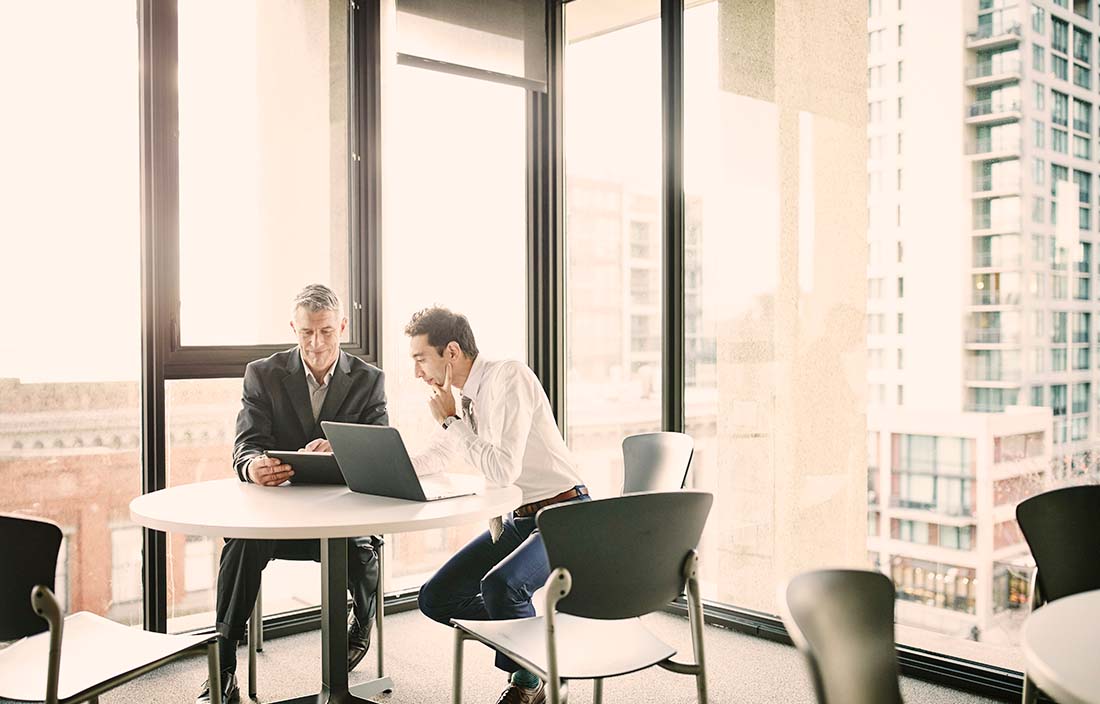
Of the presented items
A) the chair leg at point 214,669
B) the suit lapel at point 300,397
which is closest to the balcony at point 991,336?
the suit lapel at point 300,397

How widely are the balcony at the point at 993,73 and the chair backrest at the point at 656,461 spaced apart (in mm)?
1628

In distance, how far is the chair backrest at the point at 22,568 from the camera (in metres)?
2.10

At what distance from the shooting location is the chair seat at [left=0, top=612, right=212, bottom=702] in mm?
2154

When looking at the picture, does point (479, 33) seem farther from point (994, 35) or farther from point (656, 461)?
Answer: point (656, 461)

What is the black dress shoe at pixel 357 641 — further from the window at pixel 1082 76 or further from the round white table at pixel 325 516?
the window at pixel 1082 76

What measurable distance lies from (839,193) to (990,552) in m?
1.46

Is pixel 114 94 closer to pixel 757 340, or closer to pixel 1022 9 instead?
pixel 757 340

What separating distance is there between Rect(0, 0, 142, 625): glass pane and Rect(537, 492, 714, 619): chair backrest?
2.33 meters

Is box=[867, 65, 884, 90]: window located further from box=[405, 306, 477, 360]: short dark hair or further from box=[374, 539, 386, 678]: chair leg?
box=[374, 539, 386, 678]: chair leg

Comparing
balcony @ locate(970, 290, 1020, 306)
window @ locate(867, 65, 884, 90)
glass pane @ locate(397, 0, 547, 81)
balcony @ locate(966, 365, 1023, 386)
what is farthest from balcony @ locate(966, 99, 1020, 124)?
glass pane @ locate(397, 0, 547, 81)

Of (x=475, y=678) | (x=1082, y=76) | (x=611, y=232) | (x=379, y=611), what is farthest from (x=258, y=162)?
(x=1082, y=76)

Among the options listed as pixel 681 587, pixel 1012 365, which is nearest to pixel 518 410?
pixel 681 587

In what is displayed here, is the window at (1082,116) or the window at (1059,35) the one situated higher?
the window at (1059,35)

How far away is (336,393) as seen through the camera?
3.53 metres
